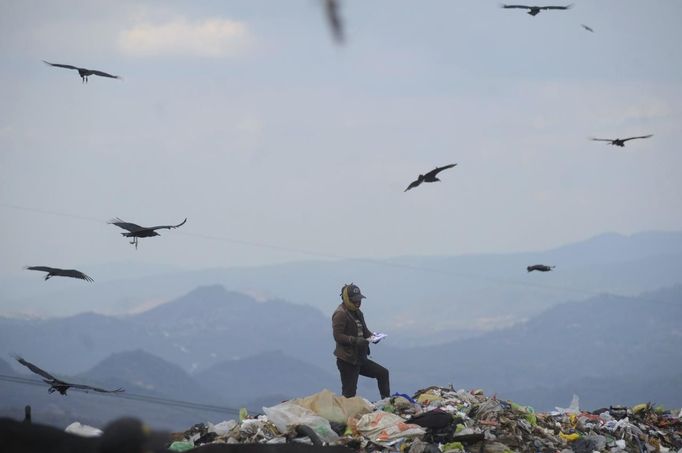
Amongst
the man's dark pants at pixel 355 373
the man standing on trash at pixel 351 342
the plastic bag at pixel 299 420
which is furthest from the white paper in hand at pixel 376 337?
the plastic bag at pixel 299 420

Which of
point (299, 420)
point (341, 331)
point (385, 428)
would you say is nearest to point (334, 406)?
point (299, 420)

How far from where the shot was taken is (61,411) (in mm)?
126875

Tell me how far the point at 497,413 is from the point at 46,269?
541 cm

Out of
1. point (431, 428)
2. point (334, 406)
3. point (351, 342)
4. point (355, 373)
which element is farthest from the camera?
point (355, 373)

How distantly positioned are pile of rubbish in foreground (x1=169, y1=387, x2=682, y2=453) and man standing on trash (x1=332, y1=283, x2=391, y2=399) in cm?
68

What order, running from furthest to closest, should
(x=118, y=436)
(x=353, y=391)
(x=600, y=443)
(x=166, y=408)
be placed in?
1. (x=166, y=408)
2. (x=353, y=391)
3. (x=600, y=443)
4. (x=118, y=436)

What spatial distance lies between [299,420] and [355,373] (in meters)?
1.95

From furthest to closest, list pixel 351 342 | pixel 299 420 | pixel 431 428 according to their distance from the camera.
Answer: pixel 351 342
pixel 299 420
pixel 431 428

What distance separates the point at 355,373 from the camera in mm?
12992

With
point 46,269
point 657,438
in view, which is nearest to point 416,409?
point 657,438

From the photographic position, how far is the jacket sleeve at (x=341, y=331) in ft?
41.9

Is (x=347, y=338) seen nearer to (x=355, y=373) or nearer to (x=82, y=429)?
(x=355, y=373)

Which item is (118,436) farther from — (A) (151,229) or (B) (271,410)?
(B) (271,410)

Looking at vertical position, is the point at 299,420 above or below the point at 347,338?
below
